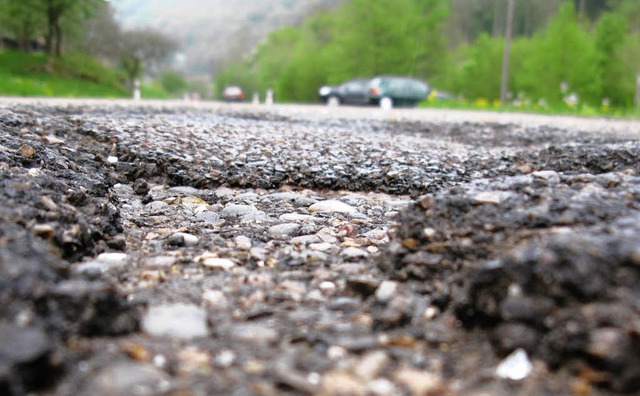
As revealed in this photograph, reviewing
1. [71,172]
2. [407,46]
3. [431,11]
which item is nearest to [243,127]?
[71,172]

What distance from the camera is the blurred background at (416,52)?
16.9m

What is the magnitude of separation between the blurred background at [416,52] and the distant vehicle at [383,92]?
0.83m

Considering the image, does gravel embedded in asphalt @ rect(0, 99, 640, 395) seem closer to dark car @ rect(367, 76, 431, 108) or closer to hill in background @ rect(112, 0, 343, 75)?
dark car @ rect(367, 76, 431, 108)

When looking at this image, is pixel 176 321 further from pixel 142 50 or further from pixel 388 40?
pixel 142 50

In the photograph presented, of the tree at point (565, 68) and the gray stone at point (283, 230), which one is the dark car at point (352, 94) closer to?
the tree at point (565, 68)

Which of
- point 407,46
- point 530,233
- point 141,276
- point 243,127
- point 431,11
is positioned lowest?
point 141,276

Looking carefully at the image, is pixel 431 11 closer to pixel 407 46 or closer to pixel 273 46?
pixel 407 46

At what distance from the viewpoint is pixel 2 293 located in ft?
4.31

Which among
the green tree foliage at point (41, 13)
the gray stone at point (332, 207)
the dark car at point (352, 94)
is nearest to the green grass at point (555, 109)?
the dark car at point (352, 94)

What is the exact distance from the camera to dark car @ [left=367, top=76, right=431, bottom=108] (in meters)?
17.9

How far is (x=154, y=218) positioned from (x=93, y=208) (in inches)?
15.1

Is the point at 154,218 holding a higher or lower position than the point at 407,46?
lower

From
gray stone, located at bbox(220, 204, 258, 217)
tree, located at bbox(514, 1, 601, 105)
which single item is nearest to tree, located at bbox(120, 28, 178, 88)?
tree, located at bbox(514, 1, 601, 105)

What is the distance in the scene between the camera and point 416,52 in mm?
24266
